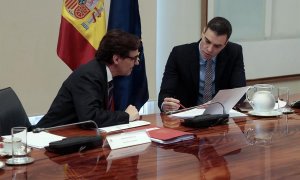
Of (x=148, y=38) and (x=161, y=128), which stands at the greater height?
(x=148, y=38)

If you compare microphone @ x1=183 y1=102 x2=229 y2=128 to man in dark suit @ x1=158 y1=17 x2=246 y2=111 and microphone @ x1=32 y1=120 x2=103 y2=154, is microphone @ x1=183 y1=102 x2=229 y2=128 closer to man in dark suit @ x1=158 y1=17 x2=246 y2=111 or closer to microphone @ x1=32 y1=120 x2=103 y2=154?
microphone @ x1=32 y1=120 x2=103 y2=154

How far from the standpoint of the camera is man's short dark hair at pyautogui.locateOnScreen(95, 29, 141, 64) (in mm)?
2750

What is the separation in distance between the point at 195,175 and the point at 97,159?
15.8 inches

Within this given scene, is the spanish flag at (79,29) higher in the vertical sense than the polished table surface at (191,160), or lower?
higher

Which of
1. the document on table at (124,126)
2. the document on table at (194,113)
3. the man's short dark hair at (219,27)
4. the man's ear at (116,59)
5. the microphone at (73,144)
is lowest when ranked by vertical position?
the document on table at (194,113)

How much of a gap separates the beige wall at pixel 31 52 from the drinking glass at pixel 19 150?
1821mm

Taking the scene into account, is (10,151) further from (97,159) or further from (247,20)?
(247,20)

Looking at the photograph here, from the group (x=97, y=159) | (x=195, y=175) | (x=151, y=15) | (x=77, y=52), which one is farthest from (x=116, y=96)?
(x=195, y=175)

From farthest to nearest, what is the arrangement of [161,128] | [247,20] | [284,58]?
[284,58]
[247,20]
[161,128]

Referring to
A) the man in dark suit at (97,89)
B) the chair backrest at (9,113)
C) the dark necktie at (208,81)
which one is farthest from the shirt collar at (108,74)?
the dark necktie at (208,81)

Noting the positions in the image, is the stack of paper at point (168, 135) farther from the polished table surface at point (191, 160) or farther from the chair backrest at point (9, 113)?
the chair backrest at point (9, 113)

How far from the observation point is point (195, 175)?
1.74 metres

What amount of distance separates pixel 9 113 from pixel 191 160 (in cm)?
110

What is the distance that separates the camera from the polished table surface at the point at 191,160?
1.74m
